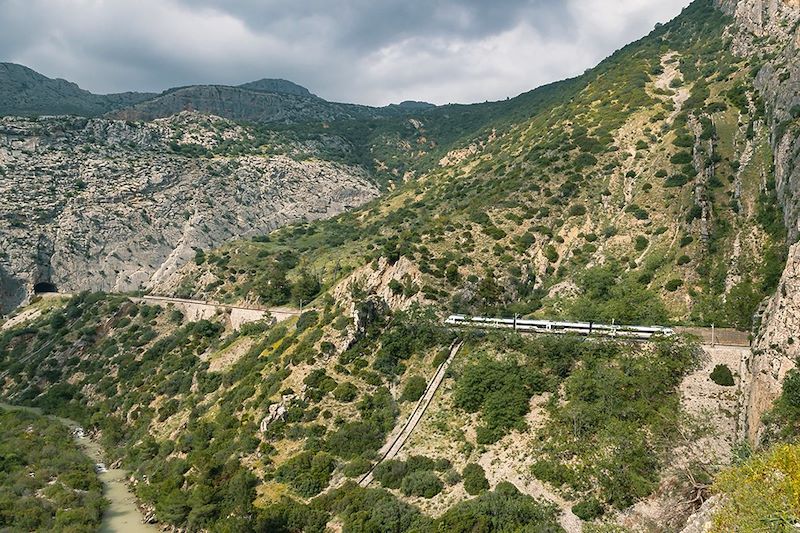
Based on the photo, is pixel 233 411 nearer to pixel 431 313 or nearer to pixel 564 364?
pixel 431 313

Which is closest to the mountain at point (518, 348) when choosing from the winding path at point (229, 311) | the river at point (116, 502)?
the winding path at point (229, 311)

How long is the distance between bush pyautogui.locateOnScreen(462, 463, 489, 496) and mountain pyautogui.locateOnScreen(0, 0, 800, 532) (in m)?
0.13

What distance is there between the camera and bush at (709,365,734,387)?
115 ft

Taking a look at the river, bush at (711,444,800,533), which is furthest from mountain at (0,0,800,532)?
the river

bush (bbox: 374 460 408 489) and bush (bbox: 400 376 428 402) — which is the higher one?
bush (bbox: 400 376 428 402)

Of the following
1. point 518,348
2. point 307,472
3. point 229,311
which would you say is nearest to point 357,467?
point 307,472

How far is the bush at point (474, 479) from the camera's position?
3234 cm

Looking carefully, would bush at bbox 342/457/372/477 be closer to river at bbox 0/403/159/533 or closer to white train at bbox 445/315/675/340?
white train at bbox 445/315/675/340

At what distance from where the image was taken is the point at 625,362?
124 feet

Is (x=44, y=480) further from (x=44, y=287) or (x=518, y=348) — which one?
(x=44, y=287)

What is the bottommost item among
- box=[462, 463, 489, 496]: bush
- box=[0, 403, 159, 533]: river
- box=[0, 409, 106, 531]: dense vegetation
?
box=[0, 403, 159, 533]: river

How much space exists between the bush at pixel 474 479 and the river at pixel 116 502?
24783 mm

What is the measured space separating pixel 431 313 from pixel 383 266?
10.3 metres

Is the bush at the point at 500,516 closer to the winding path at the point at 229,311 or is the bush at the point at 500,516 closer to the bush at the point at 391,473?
the bush at the point at 391,473
